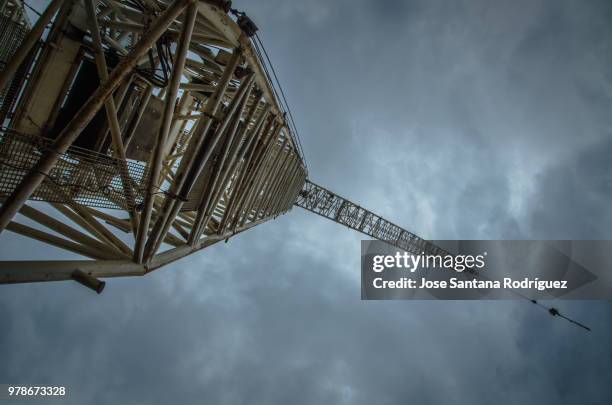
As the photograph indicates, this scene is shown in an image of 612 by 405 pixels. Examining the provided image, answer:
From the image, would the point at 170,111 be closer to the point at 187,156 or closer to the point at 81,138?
the point at 187,156

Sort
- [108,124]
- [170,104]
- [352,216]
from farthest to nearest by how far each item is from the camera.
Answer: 1. [352,216]
2. [108,124]
3. [170,104]

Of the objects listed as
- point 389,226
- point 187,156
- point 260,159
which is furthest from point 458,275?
point 187,156

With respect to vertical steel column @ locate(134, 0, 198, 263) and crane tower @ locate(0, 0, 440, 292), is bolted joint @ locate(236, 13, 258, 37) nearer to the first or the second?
crane tower @ locate(0, 0, 440, 292)

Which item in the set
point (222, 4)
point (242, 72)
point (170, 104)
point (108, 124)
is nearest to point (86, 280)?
point (170, 104)

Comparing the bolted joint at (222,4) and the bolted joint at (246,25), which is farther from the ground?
the bolted joint at (246,25)

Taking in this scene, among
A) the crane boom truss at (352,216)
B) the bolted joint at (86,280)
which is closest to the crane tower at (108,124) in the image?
the bolted joint at (86,280)

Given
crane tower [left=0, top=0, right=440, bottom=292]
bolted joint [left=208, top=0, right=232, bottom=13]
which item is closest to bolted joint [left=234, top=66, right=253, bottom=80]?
crane tower [left=0, top=0, right=440, bottom=292]

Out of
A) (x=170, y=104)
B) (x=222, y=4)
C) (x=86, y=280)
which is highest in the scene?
(x=222, y=4)

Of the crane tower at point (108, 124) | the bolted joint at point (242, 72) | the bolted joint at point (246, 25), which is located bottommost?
the crane tower at point (108, 124)

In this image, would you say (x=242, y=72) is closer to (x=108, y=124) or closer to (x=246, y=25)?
(x=246, y=25)

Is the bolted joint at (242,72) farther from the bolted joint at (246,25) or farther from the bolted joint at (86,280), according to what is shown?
the bolted joint at (86,280)

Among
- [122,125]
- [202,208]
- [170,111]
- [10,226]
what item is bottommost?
[10,226]

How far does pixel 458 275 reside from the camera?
45.6 meters

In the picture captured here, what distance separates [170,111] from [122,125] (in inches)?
121
